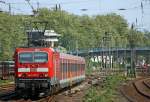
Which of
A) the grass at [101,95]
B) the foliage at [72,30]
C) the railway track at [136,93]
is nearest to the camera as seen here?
the grass at [101,95]

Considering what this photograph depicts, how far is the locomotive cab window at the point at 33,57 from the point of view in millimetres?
28266

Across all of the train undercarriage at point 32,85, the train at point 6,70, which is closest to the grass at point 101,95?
the train undercarriage at point 32,85

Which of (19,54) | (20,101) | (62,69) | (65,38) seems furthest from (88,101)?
(65,38)

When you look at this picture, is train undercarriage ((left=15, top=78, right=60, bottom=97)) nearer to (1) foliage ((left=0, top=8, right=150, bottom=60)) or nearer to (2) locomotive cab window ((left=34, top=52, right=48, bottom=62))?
(2) locomotive cab window ((left=34, top=52, right=48, bottom=62))

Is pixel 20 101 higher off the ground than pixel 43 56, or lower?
lower

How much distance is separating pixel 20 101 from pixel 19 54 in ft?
10.6

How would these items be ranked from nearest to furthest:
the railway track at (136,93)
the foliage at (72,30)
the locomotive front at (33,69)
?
the locomotive front at (33,69) → the railway track at (136,93) → the foliage at (72,30)

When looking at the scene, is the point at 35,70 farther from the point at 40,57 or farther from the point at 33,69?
the point at 40,57

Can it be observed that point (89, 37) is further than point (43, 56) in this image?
Yes

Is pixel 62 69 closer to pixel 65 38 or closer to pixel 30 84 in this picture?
pixel 30 84

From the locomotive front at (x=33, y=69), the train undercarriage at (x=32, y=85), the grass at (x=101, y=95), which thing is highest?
the locomotive front at (x=33, y=69)

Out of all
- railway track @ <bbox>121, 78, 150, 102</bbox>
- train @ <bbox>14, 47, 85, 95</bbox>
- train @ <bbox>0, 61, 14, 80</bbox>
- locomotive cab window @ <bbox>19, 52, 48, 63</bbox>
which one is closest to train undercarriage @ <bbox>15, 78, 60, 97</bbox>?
train @ <bbox>14, 47, 85, 95</bbox>

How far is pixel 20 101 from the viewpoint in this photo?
26.2 meters

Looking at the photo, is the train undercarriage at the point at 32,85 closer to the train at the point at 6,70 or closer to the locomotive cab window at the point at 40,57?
the locomotive cab window at the point at 40,57
